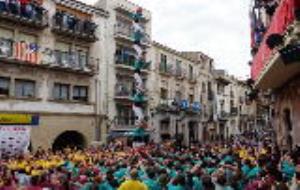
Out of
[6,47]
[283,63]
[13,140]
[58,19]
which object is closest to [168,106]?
[58,19]

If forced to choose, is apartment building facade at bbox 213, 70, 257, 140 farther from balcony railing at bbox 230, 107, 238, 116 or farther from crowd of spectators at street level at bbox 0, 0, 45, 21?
crowd of spectators at street level at bbox 0, 0, 45, 21

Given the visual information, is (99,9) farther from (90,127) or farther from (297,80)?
(297,80)

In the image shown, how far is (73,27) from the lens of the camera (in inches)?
1325

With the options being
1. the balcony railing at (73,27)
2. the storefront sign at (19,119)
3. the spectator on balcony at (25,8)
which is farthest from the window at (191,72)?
the spectator on balcony at (25,8)

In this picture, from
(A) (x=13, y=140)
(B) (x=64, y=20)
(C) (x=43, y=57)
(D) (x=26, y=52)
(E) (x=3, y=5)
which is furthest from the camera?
(B) (x=64, y=20)

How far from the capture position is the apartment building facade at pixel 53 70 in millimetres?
29375

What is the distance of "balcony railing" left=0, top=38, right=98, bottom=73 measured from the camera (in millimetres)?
29094

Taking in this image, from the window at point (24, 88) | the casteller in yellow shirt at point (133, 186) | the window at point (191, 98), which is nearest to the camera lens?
the casteller in yellow shirt at point (133, 186)

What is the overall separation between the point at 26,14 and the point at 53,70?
3944 millimetres

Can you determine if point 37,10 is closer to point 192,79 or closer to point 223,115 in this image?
point 192,79

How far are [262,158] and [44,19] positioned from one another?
2124cm

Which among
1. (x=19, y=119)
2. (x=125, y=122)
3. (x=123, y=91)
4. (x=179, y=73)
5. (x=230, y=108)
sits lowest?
(x=125, y=122)

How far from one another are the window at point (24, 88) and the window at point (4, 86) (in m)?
0.69

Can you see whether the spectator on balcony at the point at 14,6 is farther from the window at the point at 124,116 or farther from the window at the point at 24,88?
the window at the point at 124,116
